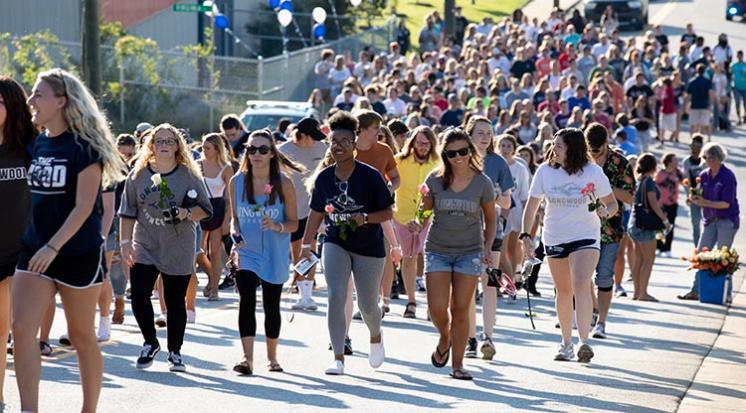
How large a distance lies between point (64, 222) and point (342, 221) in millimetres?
3176

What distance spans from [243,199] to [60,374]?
1756 millimetres

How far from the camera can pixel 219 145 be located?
615 inches

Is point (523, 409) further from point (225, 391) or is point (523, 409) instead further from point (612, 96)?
point (612, 96)

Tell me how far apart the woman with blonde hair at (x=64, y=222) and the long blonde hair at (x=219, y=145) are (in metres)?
7.13

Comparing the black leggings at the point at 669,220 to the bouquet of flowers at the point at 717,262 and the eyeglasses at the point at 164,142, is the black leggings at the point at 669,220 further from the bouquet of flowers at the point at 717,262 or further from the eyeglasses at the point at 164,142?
the eyeglasses at the point at 164,142

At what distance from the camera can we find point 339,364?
1144cm

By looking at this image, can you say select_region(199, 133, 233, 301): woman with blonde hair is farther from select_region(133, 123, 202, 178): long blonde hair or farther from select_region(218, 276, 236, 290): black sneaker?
select_region(133, 123, 202, 178): long blonde hair

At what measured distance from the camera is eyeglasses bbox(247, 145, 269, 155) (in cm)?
1165

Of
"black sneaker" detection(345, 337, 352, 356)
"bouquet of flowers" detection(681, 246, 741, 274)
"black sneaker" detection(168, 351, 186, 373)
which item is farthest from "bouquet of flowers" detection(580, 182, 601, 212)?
"bouquet of flowers" detection(681, 246, 741, 274)

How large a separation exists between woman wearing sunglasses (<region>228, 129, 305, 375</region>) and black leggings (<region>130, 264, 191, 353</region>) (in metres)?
0.41

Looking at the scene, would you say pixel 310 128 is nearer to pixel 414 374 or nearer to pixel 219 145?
pixel 219 145

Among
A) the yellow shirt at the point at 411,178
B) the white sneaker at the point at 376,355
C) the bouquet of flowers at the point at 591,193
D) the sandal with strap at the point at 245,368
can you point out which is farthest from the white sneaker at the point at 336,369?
the yellow shirt at the point at 411,178

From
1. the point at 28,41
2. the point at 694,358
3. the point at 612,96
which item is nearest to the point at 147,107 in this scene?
the point at 28,41

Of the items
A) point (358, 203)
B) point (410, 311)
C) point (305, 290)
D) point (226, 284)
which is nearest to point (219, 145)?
point (305, 290)
